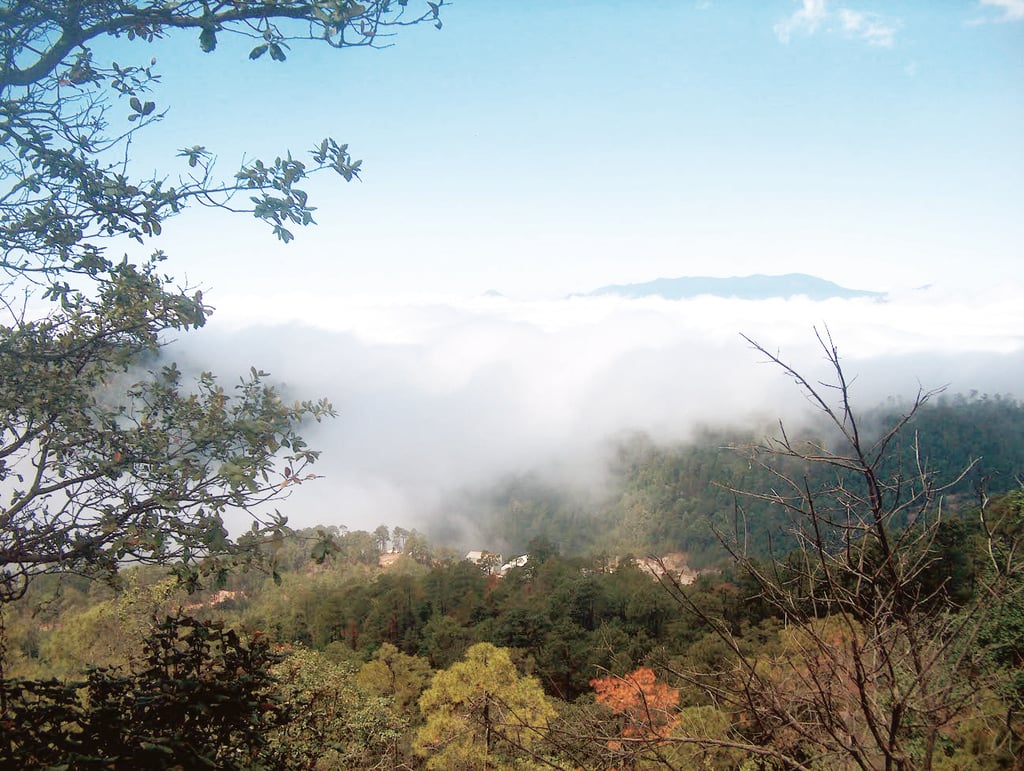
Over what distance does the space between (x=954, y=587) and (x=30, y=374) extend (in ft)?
86.3

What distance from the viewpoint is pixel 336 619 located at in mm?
31484

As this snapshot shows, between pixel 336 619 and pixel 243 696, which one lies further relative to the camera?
pixel 336 619

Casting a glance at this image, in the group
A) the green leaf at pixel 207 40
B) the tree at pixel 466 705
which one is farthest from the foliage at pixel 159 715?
the tree at pixel 466 705

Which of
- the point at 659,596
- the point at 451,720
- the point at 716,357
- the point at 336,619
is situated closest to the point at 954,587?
the point at 659,596

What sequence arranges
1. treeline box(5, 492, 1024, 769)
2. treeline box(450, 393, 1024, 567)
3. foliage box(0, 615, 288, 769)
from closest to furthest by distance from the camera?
1. foliage box(0, 615, 288, 769)
2. treeline box(5, 492, 1024, 769)
3. treeline box(450, 393, 1024, 567)

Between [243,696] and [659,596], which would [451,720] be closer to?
[243,696]

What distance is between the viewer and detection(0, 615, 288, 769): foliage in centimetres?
230

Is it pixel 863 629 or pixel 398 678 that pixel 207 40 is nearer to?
pixel 863 629

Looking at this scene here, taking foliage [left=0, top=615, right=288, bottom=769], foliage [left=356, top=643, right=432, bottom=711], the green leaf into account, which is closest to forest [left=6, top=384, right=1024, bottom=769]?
foliage [left=0, top=615, right=288, bottom=769]

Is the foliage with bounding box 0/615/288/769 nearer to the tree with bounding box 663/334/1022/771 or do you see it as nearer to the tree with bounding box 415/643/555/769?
the tree with bounding box 663/334/1022/771

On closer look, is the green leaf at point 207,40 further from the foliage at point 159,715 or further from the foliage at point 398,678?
the foliage at point 398,678

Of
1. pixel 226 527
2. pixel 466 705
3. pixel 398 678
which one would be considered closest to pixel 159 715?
pixel 226 527

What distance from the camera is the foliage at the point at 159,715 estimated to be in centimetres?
230

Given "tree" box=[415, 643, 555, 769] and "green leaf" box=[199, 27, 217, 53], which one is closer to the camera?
"green leaf" box=[199, 27, 217, 53]
